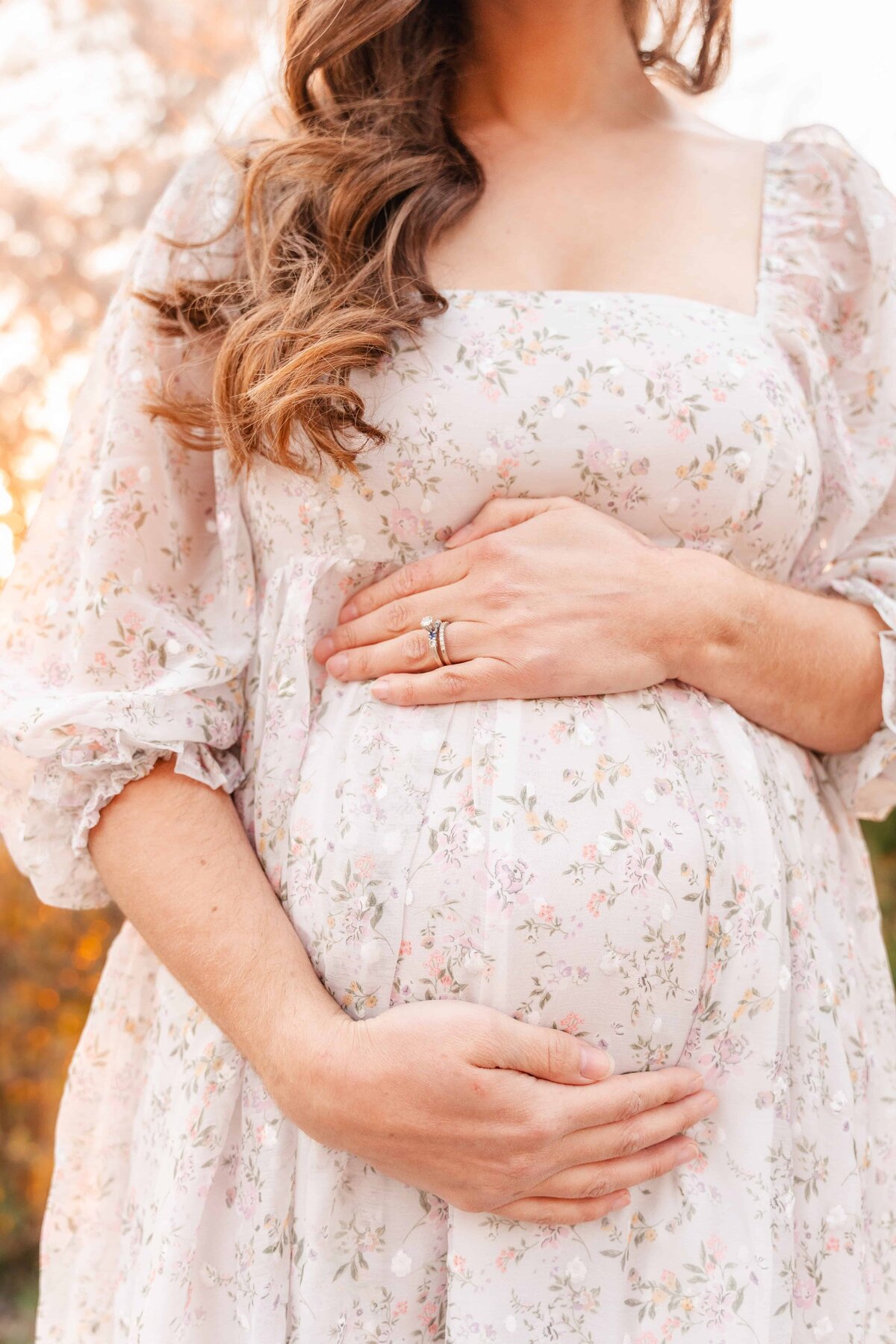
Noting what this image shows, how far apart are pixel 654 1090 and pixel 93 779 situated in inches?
24.3

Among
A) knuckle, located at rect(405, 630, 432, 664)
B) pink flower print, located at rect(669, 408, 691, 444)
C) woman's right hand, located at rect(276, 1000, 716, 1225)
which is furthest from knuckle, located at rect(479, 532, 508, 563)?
woman's right hand, located at rect(276, 1000, 716, 1225)

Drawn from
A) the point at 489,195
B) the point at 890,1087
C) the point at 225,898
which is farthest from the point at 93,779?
the point at 890,1087

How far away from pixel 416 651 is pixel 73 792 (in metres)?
0.38

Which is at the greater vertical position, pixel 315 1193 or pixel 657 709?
pixel 657 709

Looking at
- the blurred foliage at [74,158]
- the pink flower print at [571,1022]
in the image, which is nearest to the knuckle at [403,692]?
the pink flower print at [571,1022]

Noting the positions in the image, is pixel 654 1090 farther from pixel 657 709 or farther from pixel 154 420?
pixel 154 420

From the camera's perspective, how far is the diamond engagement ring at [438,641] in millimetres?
1027

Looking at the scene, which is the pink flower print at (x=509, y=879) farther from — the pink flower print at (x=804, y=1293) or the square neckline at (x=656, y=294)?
the square neckline at (x=656, y=294)

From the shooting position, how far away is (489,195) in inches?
48.6

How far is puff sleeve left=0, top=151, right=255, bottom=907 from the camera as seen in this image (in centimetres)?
101

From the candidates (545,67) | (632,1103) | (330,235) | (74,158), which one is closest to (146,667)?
(330,235)

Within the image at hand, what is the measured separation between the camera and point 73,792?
3.36ft

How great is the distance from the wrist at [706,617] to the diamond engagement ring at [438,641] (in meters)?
0.22

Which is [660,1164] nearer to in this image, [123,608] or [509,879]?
[509,879]
